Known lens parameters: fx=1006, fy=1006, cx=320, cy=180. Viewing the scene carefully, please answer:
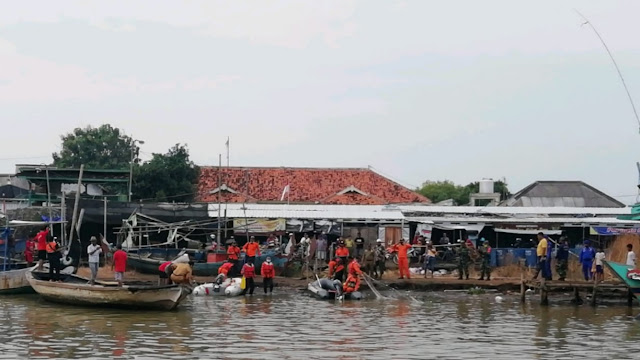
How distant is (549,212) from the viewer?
1613 inches

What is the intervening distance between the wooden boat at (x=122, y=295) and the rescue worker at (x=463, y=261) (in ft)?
36.1

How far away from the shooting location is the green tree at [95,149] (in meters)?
62.0

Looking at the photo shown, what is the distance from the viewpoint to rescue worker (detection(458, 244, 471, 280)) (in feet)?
108

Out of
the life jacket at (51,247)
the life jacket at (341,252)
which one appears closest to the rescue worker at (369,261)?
the life jacket at (341,252)

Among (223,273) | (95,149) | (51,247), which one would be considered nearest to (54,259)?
(51,247)

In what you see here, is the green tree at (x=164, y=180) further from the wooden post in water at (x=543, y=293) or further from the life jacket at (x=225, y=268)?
the wooden post in water at (x=543, y=293)

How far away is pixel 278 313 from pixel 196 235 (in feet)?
45.7

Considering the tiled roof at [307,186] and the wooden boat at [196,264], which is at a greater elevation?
the tiled roof at [307,186]

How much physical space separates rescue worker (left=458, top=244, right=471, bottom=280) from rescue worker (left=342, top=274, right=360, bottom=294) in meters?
5.06

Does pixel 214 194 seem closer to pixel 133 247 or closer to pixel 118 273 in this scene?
pixel 133 247

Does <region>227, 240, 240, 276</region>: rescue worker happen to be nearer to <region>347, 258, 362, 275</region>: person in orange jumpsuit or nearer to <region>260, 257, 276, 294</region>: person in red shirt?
<region>260, 257, 276, 294</region>: person in red shirt

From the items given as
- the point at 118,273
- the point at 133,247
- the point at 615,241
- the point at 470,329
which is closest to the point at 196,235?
the point at 133,247

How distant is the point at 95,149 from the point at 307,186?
18.0 m

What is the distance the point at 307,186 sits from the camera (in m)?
52.1
